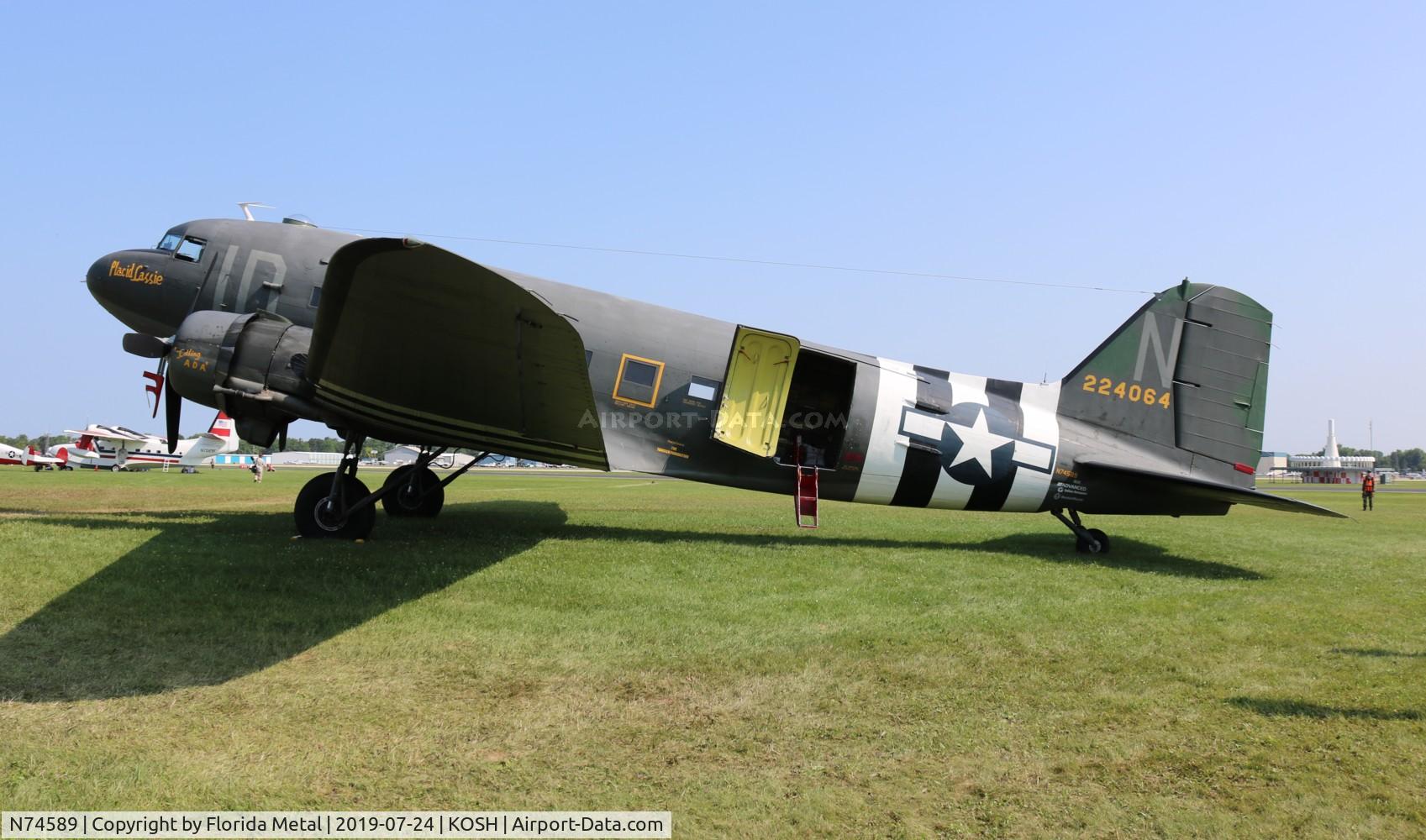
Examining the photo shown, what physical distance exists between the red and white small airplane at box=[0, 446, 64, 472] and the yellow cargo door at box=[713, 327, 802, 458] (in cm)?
5047

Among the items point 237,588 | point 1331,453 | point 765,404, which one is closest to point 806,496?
point 765,404

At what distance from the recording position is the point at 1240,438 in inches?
488

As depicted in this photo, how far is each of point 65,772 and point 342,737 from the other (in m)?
1.38

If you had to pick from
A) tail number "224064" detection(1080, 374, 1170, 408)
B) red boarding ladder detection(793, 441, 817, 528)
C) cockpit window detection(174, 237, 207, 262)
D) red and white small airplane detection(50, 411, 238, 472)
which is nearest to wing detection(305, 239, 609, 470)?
red boarding ladder detection(793, 441, 817, 528)

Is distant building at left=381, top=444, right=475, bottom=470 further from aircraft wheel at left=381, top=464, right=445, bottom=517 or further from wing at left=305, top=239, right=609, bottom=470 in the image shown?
wing at left=305, top=239, right=609, bottom=470

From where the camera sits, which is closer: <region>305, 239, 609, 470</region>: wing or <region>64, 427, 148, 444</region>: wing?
<region>305, 239, 609, 470</region>: wing

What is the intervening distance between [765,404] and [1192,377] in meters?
6.63

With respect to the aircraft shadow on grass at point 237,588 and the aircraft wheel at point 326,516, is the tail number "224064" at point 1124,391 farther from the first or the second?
the aircraft wheel at point 326,516

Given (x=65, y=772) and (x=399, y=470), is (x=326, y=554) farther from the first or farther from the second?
(x=65, y=772)

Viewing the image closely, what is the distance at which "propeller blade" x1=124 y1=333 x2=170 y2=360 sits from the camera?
11.4m

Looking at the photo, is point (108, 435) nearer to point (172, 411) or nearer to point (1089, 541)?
point (172, 411)

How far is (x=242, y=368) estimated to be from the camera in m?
10.5

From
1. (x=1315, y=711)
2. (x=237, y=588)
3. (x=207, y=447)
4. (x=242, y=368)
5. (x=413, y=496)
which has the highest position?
(x=242, y=368)

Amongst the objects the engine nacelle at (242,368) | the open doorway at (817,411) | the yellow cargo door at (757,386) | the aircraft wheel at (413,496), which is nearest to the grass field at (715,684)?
the open doorway at (817,411)
